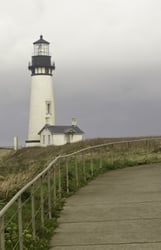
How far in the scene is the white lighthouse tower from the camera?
197 feet

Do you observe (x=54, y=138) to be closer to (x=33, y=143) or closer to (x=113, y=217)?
(x=33, y=143)

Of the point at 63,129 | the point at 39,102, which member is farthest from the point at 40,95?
the point at 63,129

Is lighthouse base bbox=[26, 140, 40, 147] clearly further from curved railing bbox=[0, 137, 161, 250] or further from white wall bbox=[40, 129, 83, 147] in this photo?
curved railing bbox=[0, 137, 161, 250]

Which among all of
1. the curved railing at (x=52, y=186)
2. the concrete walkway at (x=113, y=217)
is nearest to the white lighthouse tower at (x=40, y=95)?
the curved railing at (x=52, y=186)

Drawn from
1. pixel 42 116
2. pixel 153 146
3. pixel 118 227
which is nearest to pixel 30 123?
pixel 42 116

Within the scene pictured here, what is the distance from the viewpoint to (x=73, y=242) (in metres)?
7.91

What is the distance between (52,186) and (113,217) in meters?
3.71

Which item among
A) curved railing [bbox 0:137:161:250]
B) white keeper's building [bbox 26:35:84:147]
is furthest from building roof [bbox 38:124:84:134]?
curved railing [bbox 0:137:161:250]

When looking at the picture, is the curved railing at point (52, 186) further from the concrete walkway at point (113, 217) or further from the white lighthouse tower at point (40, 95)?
the white lighthouse tower at point (40, 95)

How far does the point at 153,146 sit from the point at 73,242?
18.4 meters

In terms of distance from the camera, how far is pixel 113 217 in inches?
375

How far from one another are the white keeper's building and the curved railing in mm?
33558

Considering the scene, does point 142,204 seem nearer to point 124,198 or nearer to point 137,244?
point 124,198

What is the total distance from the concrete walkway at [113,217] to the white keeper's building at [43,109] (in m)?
45.7
